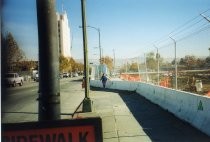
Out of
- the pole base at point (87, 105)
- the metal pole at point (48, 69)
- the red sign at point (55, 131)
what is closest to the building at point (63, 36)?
the pole base at point (87, 105)

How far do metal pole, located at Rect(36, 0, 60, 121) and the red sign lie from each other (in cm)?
59

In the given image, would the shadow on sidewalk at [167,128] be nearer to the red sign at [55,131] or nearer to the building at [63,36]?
the red sign at [55,131]

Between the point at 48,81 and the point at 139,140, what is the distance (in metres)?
6.84

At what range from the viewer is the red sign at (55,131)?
95.2 inches

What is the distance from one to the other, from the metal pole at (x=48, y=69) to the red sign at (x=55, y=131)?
592 millimetres

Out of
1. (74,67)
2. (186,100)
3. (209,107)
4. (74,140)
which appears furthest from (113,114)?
(74,67)

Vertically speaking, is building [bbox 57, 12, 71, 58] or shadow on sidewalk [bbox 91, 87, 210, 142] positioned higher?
building [bbox 57, 12, 71, 58]

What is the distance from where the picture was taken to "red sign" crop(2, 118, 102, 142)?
7.93 feet

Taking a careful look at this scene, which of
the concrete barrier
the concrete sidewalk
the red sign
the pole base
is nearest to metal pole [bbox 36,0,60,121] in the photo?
the red sign

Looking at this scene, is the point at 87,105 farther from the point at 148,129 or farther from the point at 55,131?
the point at 55,131

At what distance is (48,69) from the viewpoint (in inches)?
118

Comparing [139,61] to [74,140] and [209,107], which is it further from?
[74,140]

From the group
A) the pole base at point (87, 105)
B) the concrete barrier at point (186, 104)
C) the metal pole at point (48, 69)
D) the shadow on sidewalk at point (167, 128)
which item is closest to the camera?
the metal pole at point (48, 69)

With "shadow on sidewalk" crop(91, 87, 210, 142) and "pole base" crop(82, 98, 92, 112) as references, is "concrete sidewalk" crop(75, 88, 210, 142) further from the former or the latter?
"pole base" crop(82, 98, 92, 112)
